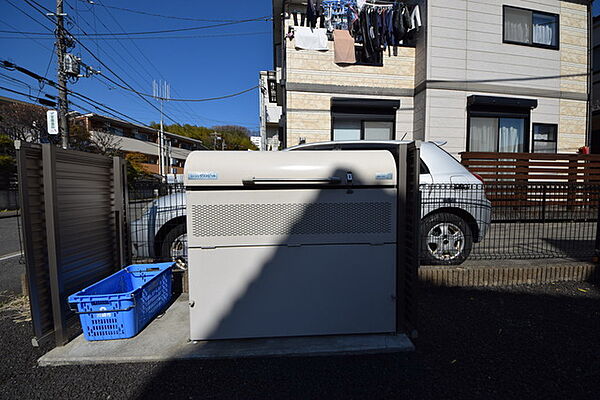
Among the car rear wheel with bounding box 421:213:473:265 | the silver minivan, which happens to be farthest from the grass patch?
the car rear wheel with bounding box 421:213:473:265

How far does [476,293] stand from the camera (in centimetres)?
315

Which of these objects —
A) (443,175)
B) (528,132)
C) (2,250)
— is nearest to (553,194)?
(443,175)

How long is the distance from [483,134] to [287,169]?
8929 mm

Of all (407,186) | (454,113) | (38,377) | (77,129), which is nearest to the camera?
(38,377)

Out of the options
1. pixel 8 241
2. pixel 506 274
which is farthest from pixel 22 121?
pixel 506 274

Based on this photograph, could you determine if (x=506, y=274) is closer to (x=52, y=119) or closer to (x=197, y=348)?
(x=197, y=348)

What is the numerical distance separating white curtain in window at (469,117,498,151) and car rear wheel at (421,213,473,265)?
20.6 ft

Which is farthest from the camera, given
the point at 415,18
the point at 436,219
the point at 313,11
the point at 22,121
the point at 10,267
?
the point at 22,121

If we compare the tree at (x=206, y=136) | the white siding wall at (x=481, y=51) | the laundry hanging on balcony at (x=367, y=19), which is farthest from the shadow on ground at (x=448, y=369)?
the tree at (x=206, y=136)

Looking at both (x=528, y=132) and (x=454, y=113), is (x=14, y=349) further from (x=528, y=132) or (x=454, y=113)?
(x=528, y=132)

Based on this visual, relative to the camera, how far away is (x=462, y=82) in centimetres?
827

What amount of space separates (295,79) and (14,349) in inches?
317

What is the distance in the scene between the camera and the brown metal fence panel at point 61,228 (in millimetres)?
2098

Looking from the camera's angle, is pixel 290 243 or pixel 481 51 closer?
pixel 290 243
